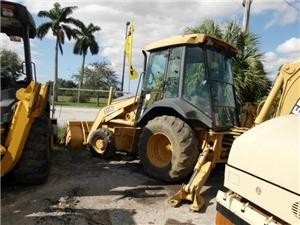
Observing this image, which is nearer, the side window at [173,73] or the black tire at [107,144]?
the side window at [173,73]

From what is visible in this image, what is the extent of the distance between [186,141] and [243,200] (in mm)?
3535

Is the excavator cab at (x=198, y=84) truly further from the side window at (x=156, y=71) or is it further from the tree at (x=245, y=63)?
the tree at (x=245, y=63)

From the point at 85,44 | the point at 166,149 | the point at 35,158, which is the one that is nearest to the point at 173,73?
the point at 166,149

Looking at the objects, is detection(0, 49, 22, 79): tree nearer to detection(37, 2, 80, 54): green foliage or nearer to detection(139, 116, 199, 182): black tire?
detection(139, 116, 199, 182): black tire

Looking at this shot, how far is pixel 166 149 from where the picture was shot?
25.0 ft

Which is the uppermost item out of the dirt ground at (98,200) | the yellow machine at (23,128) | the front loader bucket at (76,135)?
the yellow machine at (23,128)

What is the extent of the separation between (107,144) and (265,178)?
19.3 ft

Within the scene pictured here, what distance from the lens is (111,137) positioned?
348 inches

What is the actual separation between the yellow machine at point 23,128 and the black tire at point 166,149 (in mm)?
1858

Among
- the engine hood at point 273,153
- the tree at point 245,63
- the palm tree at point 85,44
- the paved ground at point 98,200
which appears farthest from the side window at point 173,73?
the palm tree at point 85,44

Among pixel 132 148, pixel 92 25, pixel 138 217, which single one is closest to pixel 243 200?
pixel 138 217

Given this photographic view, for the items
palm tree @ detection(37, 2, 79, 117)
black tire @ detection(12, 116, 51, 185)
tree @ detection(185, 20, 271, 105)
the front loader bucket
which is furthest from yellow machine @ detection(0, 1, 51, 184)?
palm tree @ detection(37, 2, 79, 117)

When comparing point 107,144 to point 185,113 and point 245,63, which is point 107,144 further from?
point 245,63

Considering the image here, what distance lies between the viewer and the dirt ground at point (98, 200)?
5367 mm
